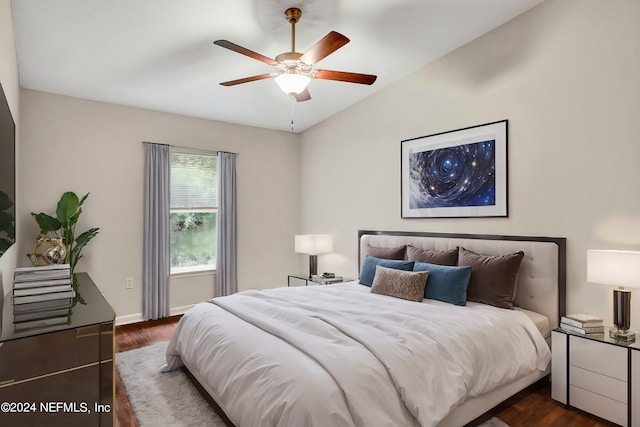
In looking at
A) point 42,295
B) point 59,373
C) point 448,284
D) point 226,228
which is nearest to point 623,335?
point 448,284

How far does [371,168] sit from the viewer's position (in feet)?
14.7

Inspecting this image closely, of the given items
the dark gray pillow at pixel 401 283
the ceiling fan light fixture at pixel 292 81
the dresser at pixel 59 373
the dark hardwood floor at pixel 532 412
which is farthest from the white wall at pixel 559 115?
the dresser at pixel 59 373

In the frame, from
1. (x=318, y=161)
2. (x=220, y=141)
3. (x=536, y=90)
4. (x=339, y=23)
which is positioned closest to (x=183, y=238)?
(x=220, y=141)

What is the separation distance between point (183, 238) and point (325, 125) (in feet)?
8.29

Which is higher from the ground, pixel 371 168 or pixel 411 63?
pixel 411 63

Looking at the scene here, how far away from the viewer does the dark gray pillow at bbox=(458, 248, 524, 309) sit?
283 cm

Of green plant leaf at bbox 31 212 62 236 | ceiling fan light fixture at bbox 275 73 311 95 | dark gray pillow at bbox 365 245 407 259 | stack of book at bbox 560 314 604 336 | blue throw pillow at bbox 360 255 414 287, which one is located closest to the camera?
stack of book at bbox 560 314 604 336

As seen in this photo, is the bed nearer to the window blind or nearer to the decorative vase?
the decorative vase

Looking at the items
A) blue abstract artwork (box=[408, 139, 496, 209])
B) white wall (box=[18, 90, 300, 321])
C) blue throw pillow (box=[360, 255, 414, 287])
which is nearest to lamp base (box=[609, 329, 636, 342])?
blue abstract artwork (box=[408, 139, 496, 209])

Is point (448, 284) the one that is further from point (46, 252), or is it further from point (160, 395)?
point (46, 252)

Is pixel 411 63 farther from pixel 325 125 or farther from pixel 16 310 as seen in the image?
pixel 16 310

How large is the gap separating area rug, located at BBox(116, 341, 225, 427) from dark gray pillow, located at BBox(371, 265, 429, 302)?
1633 millimetres

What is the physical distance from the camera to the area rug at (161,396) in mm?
2289

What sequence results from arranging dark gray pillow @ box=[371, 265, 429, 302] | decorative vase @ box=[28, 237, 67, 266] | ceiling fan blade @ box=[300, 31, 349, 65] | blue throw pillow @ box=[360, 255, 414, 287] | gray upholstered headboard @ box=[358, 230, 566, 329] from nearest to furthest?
ceiling fan blade @ box=[300, 31, 349, 65] → decorative vase @ box=[28, 237, 67, 266] → gray upholstered headboard @ box=[358, 230, 566, 329] → dark gray pillow @ box=[371, 265, 429, 302] → blue throw pillow @ box=[360, 255, 414, 287]
